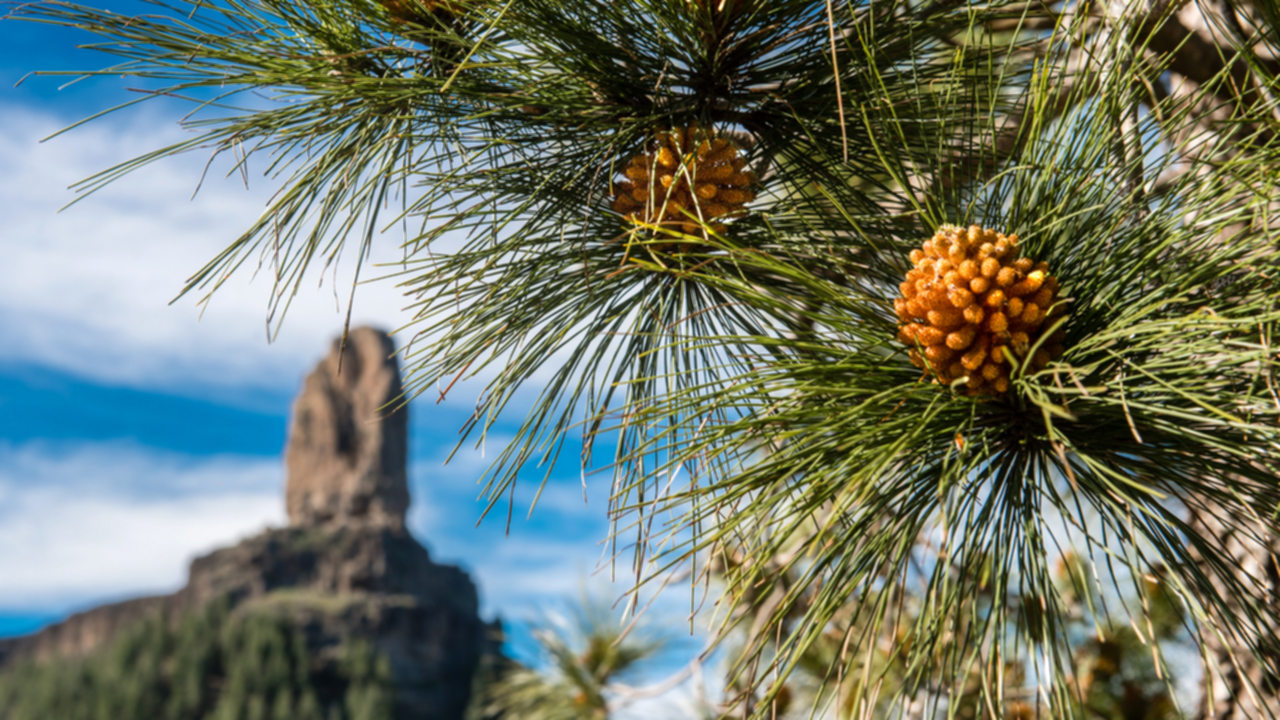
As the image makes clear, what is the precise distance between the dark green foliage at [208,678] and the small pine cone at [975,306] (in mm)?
30984

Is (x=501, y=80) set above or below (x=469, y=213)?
above

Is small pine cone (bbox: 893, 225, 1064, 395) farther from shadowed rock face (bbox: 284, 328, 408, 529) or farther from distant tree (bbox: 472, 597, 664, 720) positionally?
shadowed rock face (bbox: 284, 328, 408, 529)

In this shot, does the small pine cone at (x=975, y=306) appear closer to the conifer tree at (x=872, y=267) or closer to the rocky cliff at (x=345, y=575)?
the conifer tree at (x=872, y=267)

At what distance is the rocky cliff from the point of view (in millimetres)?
32406

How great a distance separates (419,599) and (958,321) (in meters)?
37.0

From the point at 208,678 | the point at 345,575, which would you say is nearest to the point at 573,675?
the point at 208,678

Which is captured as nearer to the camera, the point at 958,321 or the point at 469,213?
the point at 958,321

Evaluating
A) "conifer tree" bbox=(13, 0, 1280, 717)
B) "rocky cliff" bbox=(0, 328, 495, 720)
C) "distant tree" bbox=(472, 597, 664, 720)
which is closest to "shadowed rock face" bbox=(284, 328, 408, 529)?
"rocky cliff" bbox=(0, 328, 495, 720)

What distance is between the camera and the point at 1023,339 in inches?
24.4

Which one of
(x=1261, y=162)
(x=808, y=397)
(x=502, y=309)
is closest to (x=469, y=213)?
(x=502, y=309)

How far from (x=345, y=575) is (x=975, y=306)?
3566 cm

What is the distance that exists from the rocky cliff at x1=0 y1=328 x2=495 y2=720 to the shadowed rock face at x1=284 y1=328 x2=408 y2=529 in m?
0.04

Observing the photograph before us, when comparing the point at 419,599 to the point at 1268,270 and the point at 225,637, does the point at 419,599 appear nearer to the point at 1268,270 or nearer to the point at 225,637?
the point at 225,637

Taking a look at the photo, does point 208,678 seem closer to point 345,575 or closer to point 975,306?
point 345,575
